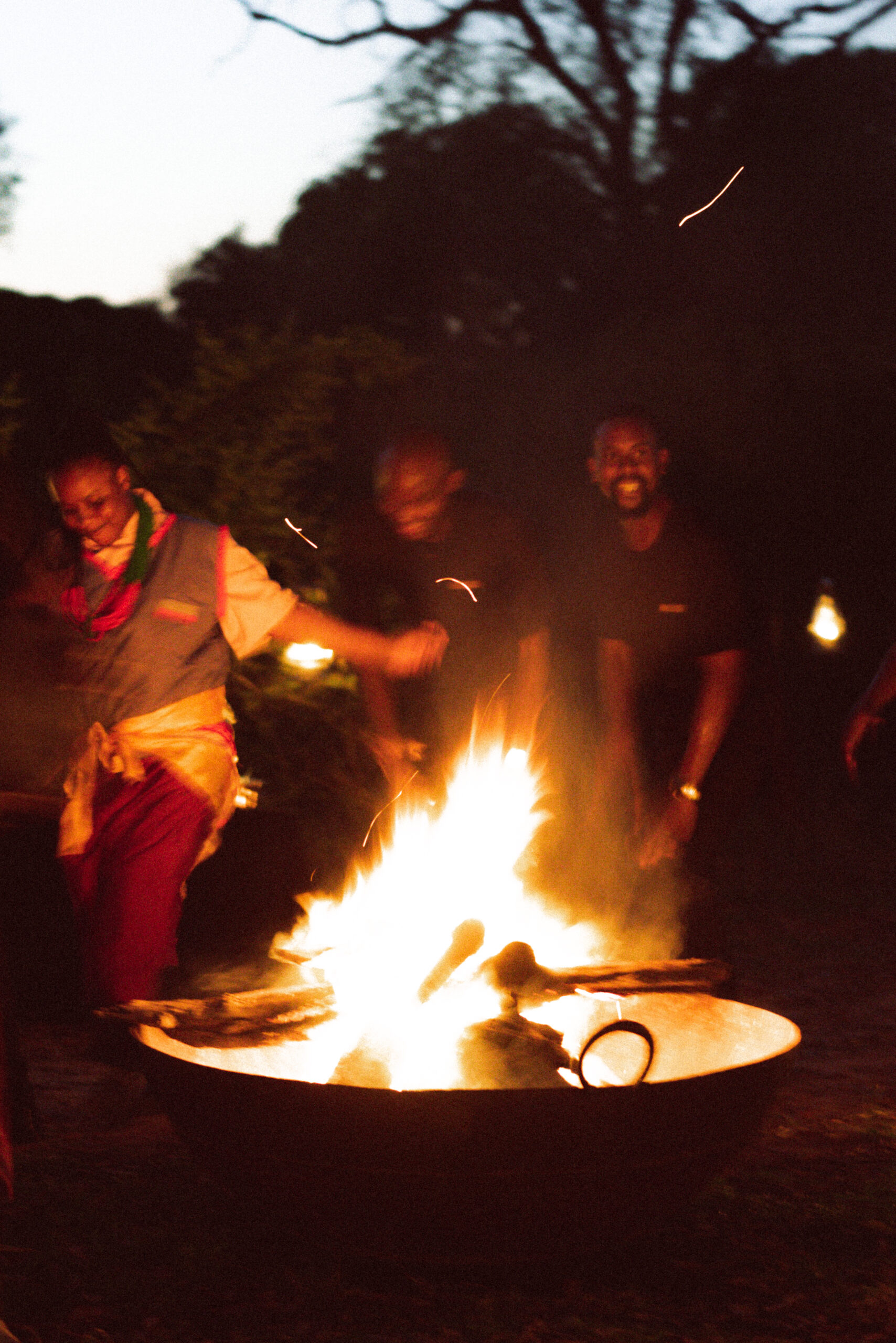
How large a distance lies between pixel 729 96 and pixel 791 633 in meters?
5.52

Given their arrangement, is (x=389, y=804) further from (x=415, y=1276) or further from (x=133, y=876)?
(x=415, y=1276)

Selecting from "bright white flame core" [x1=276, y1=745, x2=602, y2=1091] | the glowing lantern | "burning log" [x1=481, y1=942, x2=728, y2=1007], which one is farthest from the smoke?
the glowing lantern

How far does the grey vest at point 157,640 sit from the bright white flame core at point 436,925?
0.67 meters

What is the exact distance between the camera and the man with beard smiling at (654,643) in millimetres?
4363

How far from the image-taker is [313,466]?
7.17 metres

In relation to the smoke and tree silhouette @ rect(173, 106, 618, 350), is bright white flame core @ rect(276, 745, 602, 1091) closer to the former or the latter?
the smoke

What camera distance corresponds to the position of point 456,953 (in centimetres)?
320

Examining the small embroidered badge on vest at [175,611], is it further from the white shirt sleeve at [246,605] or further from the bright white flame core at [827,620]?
the bright white flame core at [827,620]

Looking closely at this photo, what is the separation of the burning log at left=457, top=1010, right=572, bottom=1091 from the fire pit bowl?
16cm

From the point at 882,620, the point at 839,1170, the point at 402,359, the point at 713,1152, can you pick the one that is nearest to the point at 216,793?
the point at 713,1152

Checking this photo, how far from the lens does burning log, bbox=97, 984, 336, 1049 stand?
10.1ft

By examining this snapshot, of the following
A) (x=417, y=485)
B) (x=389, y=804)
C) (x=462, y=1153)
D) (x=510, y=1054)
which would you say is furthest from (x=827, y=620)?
(x=462, y=1153)

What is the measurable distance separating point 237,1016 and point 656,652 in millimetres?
1933

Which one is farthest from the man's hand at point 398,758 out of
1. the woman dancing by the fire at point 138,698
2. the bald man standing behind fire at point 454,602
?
the woman dancing by the fire at point 138,698
